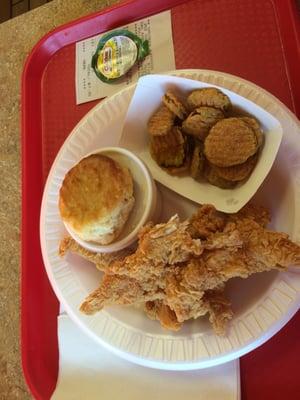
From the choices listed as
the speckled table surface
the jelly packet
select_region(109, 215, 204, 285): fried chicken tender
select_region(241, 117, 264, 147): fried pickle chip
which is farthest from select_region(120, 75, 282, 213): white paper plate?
the speckled table surface

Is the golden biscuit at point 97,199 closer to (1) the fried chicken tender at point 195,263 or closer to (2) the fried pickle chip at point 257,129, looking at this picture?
(1) the fried chicken tender at point 195,263

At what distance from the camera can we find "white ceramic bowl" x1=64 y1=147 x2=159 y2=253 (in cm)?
77

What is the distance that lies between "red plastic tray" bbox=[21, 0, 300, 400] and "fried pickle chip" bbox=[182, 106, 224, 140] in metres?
0.22

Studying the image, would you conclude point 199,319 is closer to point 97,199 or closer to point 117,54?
point 97,199

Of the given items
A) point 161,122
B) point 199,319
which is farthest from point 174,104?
point 199,319

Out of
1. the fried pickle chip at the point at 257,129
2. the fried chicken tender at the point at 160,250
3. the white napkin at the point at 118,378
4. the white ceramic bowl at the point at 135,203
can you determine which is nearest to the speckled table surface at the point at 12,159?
the white napkin at the point at 118,378

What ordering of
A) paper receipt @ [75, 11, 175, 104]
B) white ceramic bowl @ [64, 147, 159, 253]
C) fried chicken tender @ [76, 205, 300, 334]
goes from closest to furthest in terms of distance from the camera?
1. fried chicken tender @ [76, 205, 300, 334]
2. white ceramic bowl @ [64, 147, 159, 253]
3. paper receipt @ [75, 11, 175, 104]

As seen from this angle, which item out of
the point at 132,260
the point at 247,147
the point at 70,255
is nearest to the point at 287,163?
the point at 247,147

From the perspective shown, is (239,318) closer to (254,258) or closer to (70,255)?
(254,258)

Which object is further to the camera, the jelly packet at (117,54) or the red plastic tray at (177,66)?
the jelly packet at (117,54)

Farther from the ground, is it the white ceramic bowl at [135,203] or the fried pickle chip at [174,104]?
the fried pickle chip at [174,104]

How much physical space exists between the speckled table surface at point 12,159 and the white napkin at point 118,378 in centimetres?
22

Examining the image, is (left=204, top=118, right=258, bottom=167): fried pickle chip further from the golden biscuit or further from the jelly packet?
the jelly packet

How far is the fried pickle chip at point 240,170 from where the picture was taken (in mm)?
741
